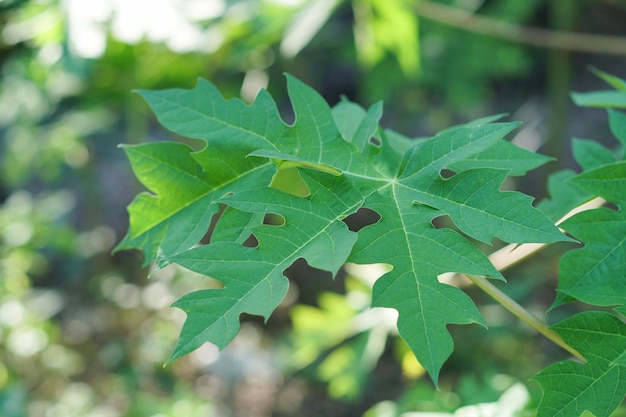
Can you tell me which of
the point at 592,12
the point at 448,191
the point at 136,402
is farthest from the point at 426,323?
the point at 592,12

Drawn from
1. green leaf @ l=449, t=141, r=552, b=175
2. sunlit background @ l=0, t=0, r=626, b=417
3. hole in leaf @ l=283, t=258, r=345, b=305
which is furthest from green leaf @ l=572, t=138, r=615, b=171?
hole in leaf @ l=283, t=258, r=345, b=305

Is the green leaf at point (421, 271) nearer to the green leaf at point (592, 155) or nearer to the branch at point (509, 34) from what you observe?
the green leaf at point (592, 155)

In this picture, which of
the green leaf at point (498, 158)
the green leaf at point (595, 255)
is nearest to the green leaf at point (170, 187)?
the green leaf at point (498, 158)

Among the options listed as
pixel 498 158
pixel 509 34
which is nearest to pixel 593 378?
pixel 498 158

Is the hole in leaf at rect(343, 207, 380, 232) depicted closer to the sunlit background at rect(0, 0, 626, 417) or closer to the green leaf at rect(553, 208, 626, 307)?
the sunlit background at rect(0, 0, 626, 417)

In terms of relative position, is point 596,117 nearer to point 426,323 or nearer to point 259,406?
point 259,406

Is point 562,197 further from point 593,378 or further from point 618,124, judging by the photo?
point 593,378
